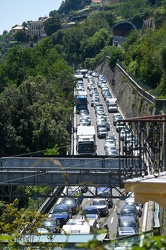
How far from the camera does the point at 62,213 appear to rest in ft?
97.5

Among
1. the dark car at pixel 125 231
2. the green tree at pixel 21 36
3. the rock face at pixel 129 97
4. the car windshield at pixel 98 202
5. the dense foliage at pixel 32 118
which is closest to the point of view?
the dark car at pixel 125 231

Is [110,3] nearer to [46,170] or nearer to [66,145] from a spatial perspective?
Result: [66,145]

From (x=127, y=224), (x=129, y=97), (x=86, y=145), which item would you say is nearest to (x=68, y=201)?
(x=127, y=224)

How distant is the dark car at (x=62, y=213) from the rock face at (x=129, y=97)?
1089cm

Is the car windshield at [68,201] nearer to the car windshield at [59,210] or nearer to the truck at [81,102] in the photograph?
the car windshield at [59,210]

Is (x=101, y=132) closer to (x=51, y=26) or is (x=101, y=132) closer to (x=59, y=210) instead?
(x=59, y=210)

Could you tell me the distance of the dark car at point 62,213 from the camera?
2879 cm

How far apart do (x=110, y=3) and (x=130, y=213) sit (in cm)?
14724

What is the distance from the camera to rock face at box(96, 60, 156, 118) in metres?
44.9

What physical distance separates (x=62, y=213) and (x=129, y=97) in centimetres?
2779

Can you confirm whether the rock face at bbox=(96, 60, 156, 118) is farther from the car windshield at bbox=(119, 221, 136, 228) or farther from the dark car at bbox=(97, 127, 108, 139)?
the car windshield at bbox=(119, 221, 136, 228)

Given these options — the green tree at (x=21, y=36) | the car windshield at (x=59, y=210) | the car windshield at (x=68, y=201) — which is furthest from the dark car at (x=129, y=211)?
the green tree at (x=21, y=36)

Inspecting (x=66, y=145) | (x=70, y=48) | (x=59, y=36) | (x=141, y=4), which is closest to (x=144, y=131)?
(x=66, y=145)

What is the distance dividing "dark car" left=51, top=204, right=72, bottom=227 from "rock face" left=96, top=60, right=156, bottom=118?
1089 cm
